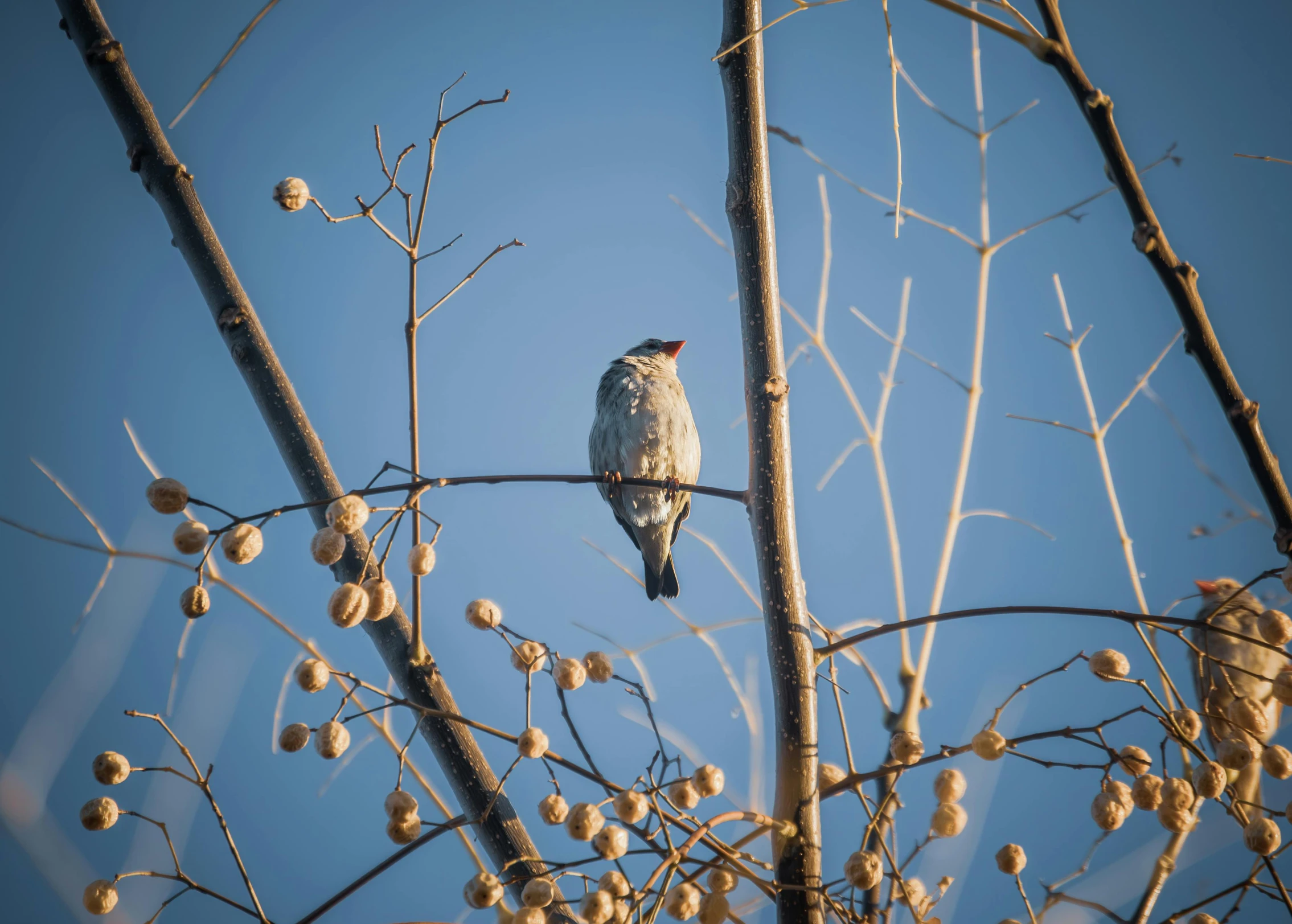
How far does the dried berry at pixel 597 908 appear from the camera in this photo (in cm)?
90

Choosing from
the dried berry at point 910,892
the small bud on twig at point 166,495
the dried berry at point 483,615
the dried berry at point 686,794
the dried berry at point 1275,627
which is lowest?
the dried berry at point 910,892

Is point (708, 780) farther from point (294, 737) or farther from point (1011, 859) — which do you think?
point (294, 737)

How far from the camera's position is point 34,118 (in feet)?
11.2

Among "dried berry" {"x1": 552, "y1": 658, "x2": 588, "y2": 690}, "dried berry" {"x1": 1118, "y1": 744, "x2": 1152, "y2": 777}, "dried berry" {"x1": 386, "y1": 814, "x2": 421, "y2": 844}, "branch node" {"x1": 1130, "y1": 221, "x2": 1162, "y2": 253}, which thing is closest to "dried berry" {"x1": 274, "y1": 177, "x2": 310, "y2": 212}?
"dried berry" {"x1": 552, "y1": 658, "x2": 588, "y2": 690}

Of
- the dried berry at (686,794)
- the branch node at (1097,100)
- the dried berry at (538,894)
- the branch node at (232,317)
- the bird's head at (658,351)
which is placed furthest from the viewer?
the bird's head at (658,351)

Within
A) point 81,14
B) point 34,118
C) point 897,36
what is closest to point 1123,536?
point 81,14

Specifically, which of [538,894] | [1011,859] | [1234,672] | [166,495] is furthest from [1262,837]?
[1234,672]

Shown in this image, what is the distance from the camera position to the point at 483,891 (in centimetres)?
98

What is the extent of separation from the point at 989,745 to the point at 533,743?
1.77 feet

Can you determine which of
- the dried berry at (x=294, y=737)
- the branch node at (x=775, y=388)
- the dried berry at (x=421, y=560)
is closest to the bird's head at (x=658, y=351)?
the branch node at (x=775, y=388)

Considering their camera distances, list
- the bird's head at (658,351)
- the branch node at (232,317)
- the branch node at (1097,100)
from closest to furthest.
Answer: the branch node at (1097,100), the branch node at (232,317), the bird's head at (658,351)

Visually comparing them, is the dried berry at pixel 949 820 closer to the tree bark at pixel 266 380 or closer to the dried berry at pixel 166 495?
the tree bark at pixel 266 380

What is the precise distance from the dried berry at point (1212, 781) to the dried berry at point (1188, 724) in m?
0.04

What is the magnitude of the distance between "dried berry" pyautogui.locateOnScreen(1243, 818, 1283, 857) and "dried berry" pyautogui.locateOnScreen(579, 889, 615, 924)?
75 cm
